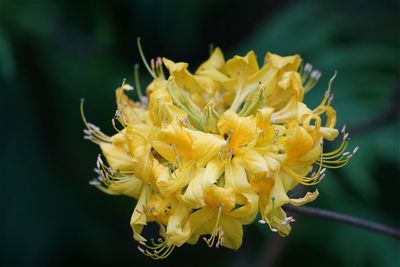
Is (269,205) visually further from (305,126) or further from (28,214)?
(28,214)

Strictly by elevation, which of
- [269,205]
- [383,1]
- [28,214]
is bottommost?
[28,214]

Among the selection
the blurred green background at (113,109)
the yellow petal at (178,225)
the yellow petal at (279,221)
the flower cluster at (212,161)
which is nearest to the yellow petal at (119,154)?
the flower cluster at (212,161)

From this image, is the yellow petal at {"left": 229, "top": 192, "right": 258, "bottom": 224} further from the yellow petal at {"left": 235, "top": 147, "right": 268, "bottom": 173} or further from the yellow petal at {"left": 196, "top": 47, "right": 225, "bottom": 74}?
the yellow petal at {"left": 196, "top": 47, "right": 225, "bottom": 74}

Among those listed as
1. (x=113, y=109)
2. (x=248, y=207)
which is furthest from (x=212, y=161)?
(x=113, y=109)

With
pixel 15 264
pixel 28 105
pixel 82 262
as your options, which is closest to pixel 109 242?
pixel 82 262

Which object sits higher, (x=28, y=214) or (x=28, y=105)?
(x=28, y=105)

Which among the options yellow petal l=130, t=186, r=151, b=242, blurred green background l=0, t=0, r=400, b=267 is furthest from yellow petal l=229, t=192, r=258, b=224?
blurred green background l=0, t=0, r=400, b=267

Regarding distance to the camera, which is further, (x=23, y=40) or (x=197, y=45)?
(x=197, y=45)

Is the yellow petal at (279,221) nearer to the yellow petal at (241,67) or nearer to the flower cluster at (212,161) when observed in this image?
the flower cluster at (212,161)

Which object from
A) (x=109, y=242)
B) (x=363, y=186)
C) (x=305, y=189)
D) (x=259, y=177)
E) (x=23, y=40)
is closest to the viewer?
(x=259, y=177)
